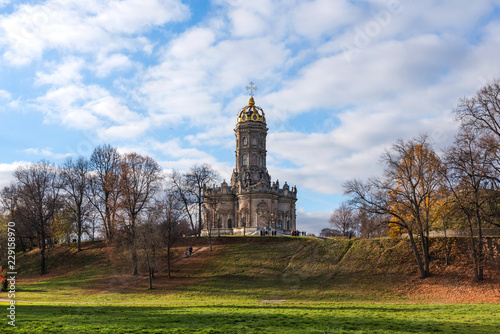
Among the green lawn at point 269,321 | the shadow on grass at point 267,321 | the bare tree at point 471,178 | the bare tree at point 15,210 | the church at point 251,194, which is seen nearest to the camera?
the green lawn at point 269,321

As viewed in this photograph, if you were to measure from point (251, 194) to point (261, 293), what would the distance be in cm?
3852

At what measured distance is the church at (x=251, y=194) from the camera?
7450cm

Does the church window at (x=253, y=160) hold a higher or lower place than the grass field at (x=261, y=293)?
higher

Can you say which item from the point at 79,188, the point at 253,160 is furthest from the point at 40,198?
the point at 253,160

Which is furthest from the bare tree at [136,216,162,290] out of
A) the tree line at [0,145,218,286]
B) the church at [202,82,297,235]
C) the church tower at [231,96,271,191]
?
the church tower at [231,96,271,191]

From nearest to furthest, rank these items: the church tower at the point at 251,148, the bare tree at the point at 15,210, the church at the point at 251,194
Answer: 1. the bare tree at the point at 15,210
2. the church at the point at 251,194
3. the church tower at the point at 251,148

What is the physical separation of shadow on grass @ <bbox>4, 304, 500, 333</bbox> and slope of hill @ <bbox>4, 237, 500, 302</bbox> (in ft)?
41.1

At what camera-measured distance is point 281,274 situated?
1722 inches

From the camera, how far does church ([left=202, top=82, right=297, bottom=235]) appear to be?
2933 inches

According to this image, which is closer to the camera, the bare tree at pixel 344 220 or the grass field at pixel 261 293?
the grass field at pixel 261 293

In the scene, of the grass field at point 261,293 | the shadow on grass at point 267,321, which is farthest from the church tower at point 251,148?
the shadow on grass at point 267,321

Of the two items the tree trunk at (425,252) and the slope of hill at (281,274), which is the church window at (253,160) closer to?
the slope of hill at (281,274)

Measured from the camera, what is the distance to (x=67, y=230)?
2709 inches

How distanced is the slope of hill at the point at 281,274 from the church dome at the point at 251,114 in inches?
1175
